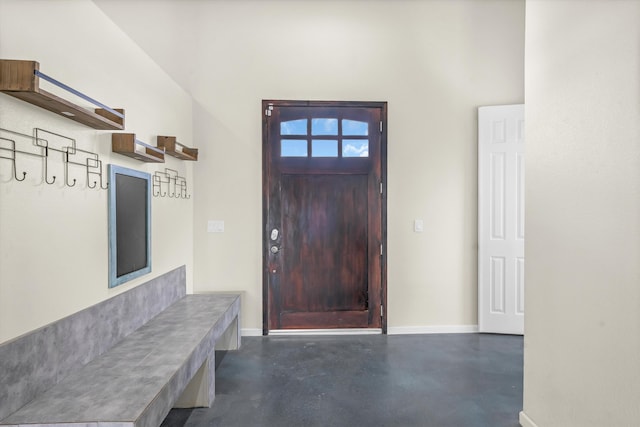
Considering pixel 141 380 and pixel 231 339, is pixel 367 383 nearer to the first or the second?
pixel 231 339

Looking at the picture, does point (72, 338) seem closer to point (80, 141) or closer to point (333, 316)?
point (80, 141)

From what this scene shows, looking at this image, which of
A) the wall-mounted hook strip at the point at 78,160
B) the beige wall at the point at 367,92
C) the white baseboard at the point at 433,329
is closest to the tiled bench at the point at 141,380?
the wall-mounted hook strip at the point at 78,160

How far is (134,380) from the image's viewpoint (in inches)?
66.2

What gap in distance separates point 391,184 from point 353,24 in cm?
167

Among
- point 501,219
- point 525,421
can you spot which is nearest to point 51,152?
point 525,421

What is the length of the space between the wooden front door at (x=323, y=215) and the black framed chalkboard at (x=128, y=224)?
4.29 feet

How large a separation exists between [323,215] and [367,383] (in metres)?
1.65

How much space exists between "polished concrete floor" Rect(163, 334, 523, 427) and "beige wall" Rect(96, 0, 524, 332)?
0.48 meters

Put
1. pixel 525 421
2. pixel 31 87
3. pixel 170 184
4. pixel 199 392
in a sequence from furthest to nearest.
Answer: pixel 170 184 → pixel 199 392 → pixel 525 421 → pixel 31 87

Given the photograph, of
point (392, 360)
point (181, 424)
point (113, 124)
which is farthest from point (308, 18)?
point (181, 424)

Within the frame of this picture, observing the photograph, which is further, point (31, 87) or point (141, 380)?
point (141, 380)

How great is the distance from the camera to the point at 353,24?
378 cm

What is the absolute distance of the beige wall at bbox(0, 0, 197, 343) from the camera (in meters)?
1.50

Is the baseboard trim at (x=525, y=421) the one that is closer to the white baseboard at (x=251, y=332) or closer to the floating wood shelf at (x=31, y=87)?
the white baseboard at (x=251, y=332)
